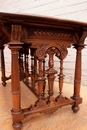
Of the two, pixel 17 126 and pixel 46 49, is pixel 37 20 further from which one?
pixel 17 126

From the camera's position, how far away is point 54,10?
2006 mm

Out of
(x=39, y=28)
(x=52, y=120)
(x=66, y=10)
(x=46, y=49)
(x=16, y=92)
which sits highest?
(x=66, y=10)

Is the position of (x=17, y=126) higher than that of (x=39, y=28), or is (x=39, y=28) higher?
(x=39, y=28)

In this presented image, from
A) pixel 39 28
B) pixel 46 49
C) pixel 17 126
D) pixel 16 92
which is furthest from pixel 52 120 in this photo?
pixel 39 28

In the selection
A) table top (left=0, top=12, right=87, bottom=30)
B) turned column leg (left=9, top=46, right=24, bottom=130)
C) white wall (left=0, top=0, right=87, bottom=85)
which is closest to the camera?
table top (left=0, top=12, right=87, bottom=30)

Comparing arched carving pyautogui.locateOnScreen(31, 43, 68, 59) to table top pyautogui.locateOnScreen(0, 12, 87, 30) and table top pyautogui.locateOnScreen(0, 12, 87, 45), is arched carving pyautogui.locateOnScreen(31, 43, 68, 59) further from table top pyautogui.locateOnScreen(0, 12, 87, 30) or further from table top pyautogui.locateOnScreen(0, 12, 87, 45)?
table top pyautogui.locateOnScreen(0, 12, 87, 30)

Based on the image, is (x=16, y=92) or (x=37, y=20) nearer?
(x=37, y=20)

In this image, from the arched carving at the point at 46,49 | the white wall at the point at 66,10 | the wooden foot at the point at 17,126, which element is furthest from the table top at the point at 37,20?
the white wall at the point at 66,10

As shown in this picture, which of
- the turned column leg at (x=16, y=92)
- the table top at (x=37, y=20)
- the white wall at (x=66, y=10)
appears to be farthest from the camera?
the white wall at (x=66, y=10)

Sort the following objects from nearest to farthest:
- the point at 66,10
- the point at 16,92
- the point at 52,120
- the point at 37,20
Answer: the point at 37,20 < the point at 16,92 < the point at 52,120 < the point at 66,10

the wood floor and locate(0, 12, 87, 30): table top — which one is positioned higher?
locate(0, 12, 87, 30): table top

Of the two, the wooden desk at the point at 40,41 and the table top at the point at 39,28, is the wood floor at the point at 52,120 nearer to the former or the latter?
the wooden desk at the point at 40,41

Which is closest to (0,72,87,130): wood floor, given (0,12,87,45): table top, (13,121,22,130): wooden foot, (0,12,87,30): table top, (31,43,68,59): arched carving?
(13,121,22,130): wooden foot

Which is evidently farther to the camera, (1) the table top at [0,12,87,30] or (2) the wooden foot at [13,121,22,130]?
(2) the wooden foot at [13,121,22,130]
